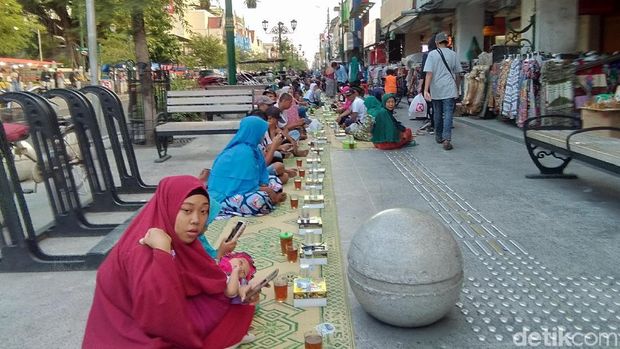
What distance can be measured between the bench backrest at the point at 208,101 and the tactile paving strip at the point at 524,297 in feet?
26.4

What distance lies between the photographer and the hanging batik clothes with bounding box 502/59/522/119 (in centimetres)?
1155

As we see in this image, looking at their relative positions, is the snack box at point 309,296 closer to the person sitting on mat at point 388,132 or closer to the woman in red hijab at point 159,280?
the woman in red hijab at point 159,280

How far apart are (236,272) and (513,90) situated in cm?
994

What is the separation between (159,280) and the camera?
2551mm

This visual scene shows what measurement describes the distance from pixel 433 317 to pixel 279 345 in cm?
92

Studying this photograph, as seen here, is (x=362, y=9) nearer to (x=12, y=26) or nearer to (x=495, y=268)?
(x=12, y=26)

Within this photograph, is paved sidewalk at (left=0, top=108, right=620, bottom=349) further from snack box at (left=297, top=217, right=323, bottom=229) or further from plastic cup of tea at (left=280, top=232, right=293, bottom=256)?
plastic cup of tea at (left=280, top=232, right=293, bottom=256)

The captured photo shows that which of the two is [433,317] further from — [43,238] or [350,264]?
[43,238]

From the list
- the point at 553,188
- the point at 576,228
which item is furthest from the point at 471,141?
the point at 576,228

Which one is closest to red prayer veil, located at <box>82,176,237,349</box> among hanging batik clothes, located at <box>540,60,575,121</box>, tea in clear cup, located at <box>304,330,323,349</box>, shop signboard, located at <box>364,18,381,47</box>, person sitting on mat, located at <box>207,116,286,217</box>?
tea in clear cup, located at <box>304,330,323,349</box>

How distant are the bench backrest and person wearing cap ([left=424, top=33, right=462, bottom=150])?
399 centimetres

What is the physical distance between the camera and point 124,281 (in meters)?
2.67

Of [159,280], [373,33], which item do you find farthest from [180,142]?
[373,33]

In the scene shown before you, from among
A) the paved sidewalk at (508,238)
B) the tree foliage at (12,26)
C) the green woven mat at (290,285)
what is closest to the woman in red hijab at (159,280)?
the green woven mat at (290,285)
